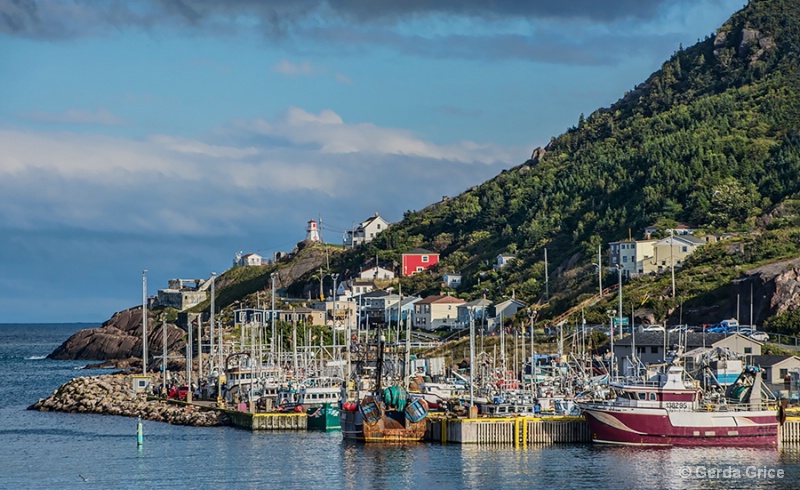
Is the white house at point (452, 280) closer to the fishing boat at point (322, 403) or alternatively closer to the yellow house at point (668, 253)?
the yellow house at point (668, 253)

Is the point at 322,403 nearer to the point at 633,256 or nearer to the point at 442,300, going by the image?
the point at 633,256

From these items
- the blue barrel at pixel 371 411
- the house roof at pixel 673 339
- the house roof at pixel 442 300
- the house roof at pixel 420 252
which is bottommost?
the blue barrel at pixel 371 411

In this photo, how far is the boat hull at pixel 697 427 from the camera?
72000mm

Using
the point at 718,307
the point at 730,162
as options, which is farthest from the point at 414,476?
the point at 730,162

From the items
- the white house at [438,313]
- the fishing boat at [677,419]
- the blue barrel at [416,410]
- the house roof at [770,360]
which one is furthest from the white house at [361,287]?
the fishing boat at [677,419]

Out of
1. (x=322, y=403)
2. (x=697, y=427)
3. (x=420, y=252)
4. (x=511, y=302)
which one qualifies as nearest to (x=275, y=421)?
(x=322, y=403)

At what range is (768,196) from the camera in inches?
6225

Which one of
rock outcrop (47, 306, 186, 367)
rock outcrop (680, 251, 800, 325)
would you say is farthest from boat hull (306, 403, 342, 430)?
rock outcrop (47, 306, 186, 367)

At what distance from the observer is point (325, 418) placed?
285ft

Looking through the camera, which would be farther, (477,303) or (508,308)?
(477,303)

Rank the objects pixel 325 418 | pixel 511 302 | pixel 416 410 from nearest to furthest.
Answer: pixel 416 410 < pixel 325 418 < pixel 511 302

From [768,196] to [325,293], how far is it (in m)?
64.2

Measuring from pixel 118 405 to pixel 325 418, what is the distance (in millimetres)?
27147

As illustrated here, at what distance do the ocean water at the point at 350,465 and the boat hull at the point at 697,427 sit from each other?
3.01 feet
